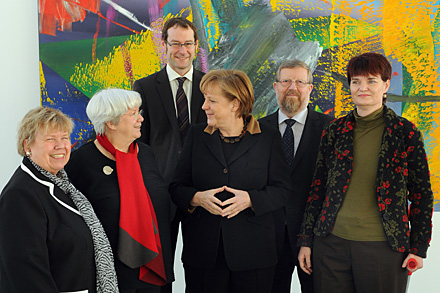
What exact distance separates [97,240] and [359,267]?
123cm

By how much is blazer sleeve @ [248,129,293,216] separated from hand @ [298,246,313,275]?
0.31m

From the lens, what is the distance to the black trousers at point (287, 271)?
2.65m

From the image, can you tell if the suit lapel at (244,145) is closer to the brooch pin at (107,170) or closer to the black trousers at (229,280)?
the black trousers at (229,280)

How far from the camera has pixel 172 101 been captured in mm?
2850

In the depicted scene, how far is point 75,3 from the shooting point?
365cm

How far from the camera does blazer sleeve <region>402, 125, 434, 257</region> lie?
211 cm

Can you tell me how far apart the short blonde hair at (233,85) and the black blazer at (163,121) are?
571 millimetres

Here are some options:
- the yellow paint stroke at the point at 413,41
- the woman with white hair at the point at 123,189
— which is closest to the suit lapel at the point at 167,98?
the woman with white hair at the point at 123,189

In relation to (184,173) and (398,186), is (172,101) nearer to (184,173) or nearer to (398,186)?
(184,173)

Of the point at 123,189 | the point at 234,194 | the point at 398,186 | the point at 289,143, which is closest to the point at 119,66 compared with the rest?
the point at 289,143

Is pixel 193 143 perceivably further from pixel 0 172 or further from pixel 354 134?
pixel 0 172

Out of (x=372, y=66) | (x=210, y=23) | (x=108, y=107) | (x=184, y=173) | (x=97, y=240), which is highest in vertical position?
(x=210, y=23)

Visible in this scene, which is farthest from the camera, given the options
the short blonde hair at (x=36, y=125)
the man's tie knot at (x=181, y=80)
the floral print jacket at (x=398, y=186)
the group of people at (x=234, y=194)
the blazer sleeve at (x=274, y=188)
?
the man's tie knot at (x=181, y=80)

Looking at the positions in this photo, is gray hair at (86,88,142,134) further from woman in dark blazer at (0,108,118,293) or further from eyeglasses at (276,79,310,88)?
eyeglasses at (276,79,310,88)
